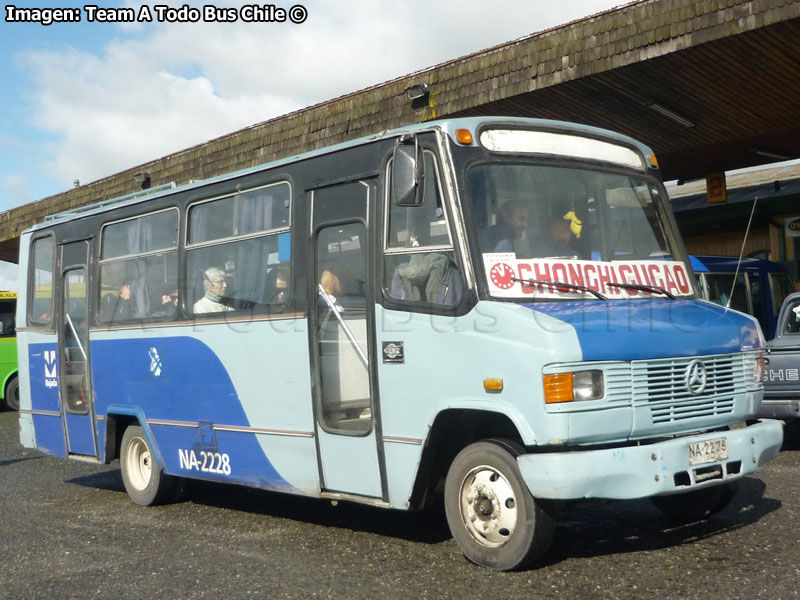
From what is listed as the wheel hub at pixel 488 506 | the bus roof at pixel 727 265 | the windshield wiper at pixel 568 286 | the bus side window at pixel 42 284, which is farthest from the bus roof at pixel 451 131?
the bus roof at pixel 727 265

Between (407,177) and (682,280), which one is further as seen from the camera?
(682,280)

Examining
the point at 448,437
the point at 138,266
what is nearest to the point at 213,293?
the point at 138,266

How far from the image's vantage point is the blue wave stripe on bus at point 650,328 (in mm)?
5465

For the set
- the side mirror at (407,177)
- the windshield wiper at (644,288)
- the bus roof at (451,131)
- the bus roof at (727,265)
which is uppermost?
the bus roof at (451,131)

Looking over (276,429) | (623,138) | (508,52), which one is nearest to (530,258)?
(623,138)

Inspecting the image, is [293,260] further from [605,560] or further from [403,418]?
[605,560]

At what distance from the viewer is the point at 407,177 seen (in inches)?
230

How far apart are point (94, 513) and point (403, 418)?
153 inches

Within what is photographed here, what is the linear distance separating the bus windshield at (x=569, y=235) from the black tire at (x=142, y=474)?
4.44m

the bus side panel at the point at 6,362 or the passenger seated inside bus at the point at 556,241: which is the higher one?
the passenger seated inside bus at the point at 556,241

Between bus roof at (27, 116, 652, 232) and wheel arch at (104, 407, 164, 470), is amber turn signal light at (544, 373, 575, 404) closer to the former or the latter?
bus roof at (27, 116, 652, 232)

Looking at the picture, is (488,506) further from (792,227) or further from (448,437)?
(792,227)

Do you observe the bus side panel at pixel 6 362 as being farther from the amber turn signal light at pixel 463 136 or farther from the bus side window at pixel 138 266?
the amber turn signal light at pixel 463 136

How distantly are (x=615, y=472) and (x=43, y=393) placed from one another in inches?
275
